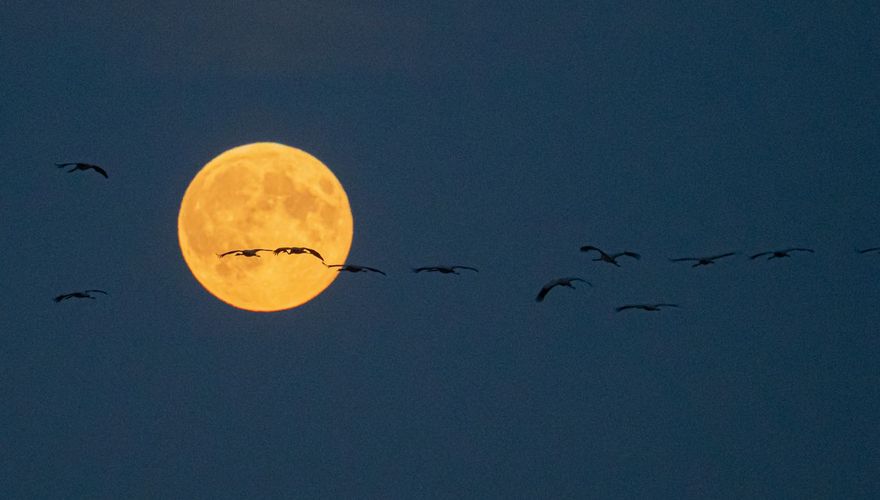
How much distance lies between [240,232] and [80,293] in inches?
452

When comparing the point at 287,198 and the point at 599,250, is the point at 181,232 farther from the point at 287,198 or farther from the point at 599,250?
the point at 599,250

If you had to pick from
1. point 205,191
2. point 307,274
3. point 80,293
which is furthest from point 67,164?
point 307,274

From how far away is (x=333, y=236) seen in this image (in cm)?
8438

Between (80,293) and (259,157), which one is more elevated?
(259,157)

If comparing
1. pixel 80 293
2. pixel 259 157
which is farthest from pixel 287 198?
pixel 80 293

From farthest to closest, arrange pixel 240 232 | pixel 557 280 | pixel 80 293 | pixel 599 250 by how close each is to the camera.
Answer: pixel 240 232
pixel 80 293
pixel 599 250
pixel 557 280

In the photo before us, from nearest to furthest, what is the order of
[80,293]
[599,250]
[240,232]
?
1. [599,250]
2. [80,293]
3. [240,232]

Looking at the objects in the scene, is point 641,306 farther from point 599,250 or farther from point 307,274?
point 307,274

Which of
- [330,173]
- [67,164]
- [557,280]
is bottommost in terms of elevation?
[557,280]

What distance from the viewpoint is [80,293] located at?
73500 millimetres

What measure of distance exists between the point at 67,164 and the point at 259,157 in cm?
1968

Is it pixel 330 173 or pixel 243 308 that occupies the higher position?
pixel 330 173

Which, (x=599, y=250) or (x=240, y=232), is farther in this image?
(x=240, y=232)

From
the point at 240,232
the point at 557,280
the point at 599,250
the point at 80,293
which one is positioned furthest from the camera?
the point at 240,232
